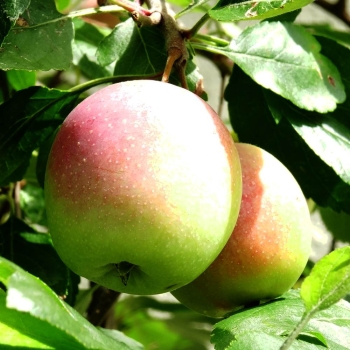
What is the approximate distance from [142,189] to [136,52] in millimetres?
240

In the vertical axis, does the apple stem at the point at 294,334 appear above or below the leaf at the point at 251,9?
below

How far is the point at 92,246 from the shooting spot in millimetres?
391

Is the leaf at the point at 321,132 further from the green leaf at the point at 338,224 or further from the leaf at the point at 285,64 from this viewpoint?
the green leaf at the point at 338,224

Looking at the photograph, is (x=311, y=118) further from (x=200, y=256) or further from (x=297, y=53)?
(x=200, y=256)

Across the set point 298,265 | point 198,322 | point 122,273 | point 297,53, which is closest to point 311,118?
point 297,53

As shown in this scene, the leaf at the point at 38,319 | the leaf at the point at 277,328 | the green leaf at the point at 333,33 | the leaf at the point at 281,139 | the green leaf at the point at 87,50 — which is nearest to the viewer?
the leaf at the point at 38,319

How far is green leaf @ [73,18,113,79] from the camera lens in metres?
0.74

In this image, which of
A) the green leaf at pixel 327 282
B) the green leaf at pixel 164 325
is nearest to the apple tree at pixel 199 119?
the green leaf at pixel 327 282

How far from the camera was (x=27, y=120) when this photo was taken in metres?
0.54

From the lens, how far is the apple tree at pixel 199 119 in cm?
38

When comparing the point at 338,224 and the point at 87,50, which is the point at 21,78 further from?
the point at 338,224

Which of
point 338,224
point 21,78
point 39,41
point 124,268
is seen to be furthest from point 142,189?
point 338,224

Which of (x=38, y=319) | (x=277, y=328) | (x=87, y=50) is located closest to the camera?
(x=38, y=319)

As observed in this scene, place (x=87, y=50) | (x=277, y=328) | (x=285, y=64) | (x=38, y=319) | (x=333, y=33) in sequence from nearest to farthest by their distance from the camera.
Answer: (x=38, y=319)
(x=277, y=328)
(x=285, y=64)
(x=87, y=50)
(x=333, y=33)
